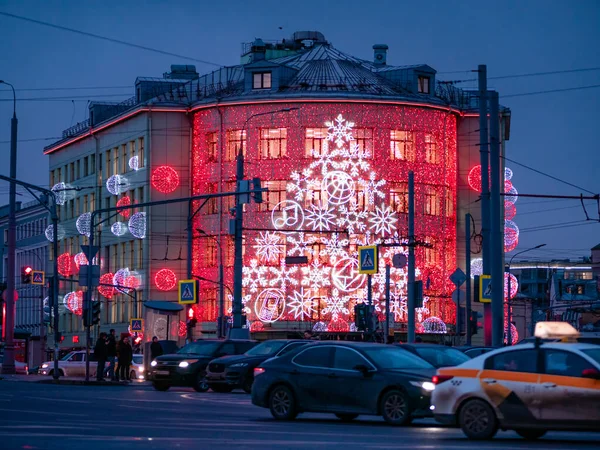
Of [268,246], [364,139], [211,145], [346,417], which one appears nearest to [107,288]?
[211,145]

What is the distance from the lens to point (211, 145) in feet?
278

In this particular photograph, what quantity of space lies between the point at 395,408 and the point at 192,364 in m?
17.4

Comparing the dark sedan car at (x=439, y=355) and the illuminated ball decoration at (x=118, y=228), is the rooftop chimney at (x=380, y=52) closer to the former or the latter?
the illuminated ball decoration at (x=118, y=228)

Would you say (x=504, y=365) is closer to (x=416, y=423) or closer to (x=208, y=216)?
(x=416, y=423)

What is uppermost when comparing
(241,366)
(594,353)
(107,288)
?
(107,288)

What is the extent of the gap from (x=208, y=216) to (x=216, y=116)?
606 cm

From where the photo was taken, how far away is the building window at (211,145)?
277ft

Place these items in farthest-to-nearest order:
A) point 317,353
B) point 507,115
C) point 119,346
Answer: point 507,115, point 119,346, point 317,353

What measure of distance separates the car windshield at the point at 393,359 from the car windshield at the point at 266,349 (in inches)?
510

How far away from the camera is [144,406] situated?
2862 cm

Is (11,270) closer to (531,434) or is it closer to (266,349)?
(266,349)

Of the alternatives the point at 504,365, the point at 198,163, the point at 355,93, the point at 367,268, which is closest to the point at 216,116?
the point at 198,163

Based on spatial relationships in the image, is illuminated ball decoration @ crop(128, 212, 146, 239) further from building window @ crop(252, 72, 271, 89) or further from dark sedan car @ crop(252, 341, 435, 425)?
dark sedan car @ crop(252, 341, 435, 425)

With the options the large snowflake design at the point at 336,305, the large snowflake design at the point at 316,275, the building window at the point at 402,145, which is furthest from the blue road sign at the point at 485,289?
the building window at the point at 402,145
